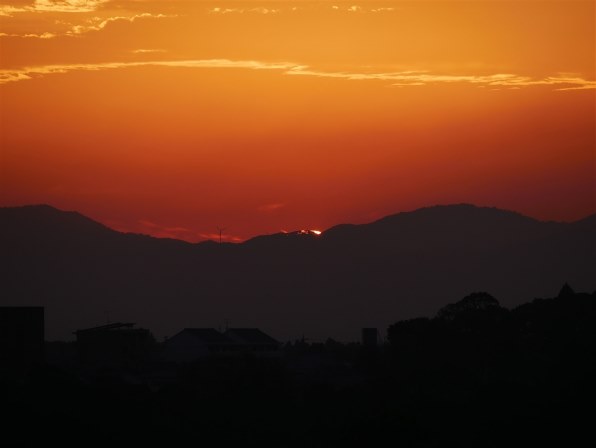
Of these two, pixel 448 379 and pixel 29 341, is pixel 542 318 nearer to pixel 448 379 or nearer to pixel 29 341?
pixel 448 379

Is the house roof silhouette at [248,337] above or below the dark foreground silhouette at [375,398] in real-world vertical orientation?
below

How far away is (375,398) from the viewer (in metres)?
67.2

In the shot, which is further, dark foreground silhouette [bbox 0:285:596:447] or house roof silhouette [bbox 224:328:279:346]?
house roof silhouette [bbox 224:328:279:346]

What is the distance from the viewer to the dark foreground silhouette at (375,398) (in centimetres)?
4784

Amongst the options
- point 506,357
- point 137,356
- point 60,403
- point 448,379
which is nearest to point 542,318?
point 506,357

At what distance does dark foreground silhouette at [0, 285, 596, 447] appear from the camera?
4784cm

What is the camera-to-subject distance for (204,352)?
127m

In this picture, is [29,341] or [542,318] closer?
[29,341]

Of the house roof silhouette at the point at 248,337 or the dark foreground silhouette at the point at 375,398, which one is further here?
the house roof silhouette at the point at 248,337

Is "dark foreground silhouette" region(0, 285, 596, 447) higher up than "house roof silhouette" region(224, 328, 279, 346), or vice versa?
"dark foreground silhouette" region(0, 285, 596, 447)

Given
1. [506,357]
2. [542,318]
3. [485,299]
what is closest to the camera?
[506,357]

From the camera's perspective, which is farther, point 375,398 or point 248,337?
point 248,337

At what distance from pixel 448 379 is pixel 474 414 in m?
21.2

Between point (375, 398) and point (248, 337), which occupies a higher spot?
point (375, 398)
